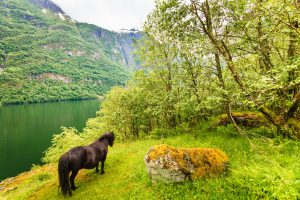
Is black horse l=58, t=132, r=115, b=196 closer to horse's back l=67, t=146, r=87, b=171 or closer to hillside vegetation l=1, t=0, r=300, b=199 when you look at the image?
horse's back l=67, t=146, r=87, b=171

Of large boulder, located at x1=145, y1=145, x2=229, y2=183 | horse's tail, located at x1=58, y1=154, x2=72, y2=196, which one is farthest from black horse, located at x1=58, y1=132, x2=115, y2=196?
large boulder, located at x1=145, y1=145, x2=229, y2=183

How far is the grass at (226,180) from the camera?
6.88 metres

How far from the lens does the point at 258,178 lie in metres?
7.26

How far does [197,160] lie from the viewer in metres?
9.67

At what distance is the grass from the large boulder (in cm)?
34

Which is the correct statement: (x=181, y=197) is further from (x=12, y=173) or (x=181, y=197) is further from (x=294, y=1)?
(x=12, y=173)

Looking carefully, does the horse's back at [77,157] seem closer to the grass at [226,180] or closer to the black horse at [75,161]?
the black horse at [75,161]

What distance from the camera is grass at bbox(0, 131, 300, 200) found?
6.88 metres

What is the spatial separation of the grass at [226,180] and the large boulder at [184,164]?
0.34 metres

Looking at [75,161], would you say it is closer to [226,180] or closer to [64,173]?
[64,173]

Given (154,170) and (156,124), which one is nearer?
(154,170)

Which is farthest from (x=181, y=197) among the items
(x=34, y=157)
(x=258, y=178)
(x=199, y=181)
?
(x=34, y=157)

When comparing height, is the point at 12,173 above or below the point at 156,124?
below

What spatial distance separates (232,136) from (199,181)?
7175mm
